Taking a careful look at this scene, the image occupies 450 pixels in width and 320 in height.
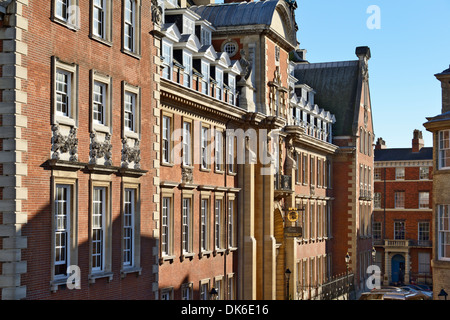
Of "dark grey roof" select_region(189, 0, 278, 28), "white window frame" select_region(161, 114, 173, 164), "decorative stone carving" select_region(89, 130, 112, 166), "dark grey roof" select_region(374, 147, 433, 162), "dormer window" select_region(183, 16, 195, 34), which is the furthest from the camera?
"dark grey roof" select_region(374, 147, 433, 162)

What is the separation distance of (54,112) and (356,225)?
53.4 meters

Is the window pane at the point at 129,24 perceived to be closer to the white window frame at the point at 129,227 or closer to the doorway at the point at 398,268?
the white window frame at the point at 129,227

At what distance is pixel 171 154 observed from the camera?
37.3 metres

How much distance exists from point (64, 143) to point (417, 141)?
83718 mm

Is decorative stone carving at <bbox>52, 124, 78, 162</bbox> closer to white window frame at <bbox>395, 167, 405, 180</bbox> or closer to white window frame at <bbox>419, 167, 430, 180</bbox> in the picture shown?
white window frame at <bbox>419, 167, 430, 180</bbox>

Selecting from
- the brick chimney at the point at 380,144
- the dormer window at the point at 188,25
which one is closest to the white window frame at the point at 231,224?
the dormer window at the point at 188,25

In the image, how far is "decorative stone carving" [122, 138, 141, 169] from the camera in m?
28.1

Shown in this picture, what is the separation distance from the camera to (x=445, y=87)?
4378cm

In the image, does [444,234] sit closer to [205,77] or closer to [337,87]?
[205,77]

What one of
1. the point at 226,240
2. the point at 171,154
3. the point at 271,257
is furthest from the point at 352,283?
the point at 171,154

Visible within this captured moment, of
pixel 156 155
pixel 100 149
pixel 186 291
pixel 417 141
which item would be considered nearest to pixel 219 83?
pixel 186 291

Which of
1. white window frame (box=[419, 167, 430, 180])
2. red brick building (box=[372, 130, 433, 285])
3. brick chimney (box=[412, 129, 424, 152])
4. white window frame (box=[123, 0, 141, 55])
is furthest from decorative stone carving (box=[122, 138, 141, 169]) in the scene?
brick chimney (box=[412, 129, 424, 152])

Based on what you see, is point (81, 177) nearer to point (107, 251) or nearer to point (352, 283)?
point (107, 251)

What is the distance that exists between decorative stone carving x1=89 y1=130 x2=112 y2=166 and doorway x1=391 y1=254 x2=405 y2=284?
Answer: 76.3 m
